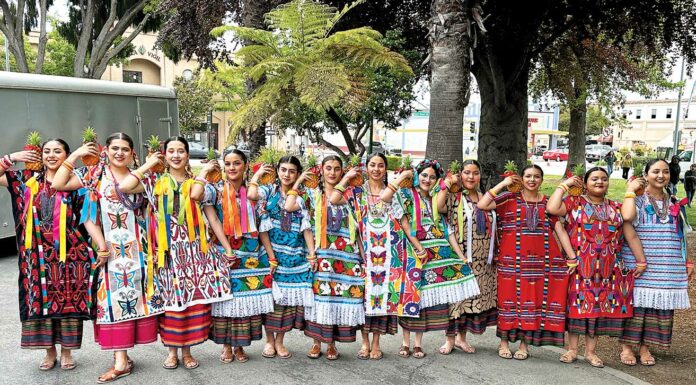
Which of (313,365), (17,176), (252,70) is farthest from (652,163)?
(17,176)

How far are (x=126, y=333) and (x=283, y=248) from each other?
1.22 meters

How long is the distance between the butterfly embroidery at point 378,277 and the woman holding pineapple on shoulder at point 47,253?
1.99m

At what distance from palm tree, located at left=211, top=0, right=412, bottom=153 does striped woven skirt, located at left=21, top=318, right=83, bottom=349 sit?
3.30 metres

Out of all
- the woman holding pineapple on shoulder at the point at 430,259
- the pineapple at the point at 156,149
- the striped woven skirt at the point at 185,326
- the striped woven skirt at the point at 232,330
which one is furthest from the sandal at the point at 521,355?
the pineapple at the point at 156,149

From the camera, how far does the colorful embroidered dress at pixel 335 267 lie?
413 centimetres

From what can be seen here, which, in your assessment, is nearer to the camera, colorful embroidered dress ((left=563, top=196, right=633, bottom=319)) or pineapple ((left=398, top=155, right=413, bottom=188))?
colorful embroidered dress ((left=563, top=196, right=633, bottom=319))

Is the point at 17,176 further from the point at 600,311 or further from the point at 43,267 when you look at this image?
the point at 600,311

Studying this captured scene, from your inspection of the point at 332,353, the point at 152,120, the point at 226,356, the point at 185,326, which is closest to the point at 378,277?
the point at 332,353

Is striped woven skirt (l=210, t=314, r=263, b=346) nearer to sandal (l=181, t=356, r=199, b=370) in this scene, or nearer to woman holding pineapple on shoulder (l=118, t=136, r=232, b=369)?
woman holding pineapple on shoulder (l=118, t=136, r=232, b=369)

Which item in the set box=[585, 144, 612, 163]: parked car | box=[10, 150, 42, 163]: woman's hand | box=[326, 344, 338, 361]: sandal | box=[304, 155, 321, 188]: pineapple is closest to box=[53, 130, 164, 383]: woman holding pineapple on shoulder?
box=[10, 150, 42, 163]: woman's hand

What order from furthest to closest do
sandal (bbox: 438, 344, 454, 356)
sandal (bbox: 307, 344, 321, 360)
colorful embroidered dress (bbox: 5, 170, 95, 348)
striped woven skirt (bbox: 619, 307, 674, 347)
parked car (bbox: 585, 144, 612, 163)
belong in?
parked car (bbox: 585, 144, 612, 163), sandal (bbox: 438, 344, 454, 356), sandal (bbox: 307, 344, 321, 360), striped woven skirt (bbox: 619, 307, 674, 347), colorful embroidered dress (bbox: 5, 170, 95, 348)

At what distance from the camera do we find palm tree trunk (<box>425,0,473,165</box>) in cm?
538

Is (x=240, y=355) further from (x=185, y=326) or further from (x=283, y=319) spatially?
(x=185, y=326)

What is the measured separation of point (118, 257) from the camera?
12.3 feet
